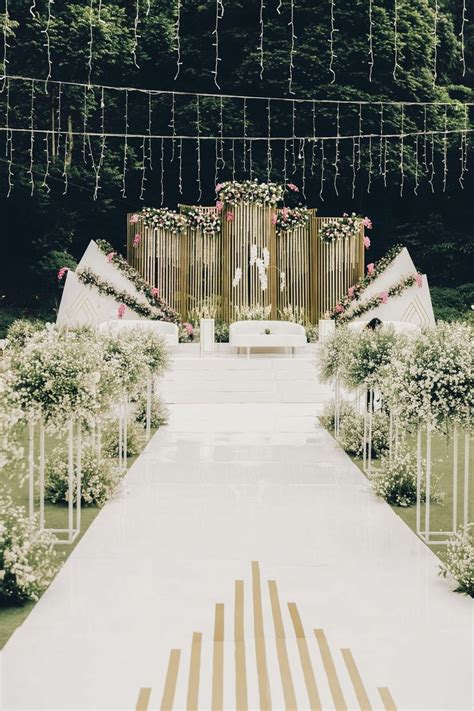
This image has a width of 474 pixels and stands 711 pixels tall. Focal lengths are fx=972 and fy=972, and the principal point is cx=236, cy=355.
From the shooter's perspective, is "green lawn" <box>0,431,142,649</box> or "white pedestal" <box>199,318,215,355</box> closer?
"green lawn" <box>0,431,142,649</box>

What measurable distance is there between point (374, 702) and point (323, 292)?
16.6m

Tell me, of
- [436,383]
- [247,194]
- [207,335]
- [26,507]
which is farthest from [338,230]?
[436,383]

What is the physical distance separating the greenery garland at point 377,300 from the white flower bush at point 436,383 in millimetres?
13020

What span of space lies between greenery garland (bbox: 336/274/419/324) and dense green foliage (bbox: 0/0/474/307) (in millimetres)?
6009

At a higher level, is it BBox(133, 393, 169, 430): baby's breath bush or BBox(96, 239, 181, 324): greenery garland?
BBox(96, 239, 181, 324): greenery garland

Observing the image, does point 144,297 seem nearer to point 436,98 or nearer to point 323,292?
point 323,292

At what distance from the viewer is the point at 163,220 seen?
1966 cm

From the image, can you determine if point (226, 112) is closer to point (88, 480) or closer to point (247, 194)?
point (247, 194)

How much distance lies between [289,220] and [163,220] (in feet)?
8.42

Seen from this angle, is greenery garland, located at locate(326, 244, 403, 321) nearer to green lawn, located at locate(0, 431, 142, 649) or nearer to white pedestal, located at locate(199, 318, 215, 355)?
white pedestal, located at locate(199, 318, 215, 355)

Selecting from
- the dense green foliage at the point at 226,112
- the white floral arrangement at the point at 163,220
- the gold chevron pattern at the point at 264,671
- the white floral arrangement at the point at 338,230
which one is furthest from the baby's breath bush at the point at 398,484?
the dense green foliage at the point at 226,112

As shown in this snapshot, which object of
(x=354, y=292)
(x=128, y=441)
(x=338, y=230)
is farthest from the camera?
(x=338, y=230)

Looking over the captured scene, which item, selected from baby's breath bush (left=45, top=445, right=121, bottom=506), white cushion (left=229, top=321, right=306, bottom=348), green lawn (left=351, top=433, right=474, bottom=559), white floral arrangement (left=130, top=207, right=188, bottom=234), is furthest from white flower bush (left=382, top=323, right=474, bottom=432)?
white floral arrangement (left=130, top=207, right=188, bottom=234)

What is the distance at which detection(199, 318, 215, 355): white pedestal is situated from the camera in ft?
57.4
